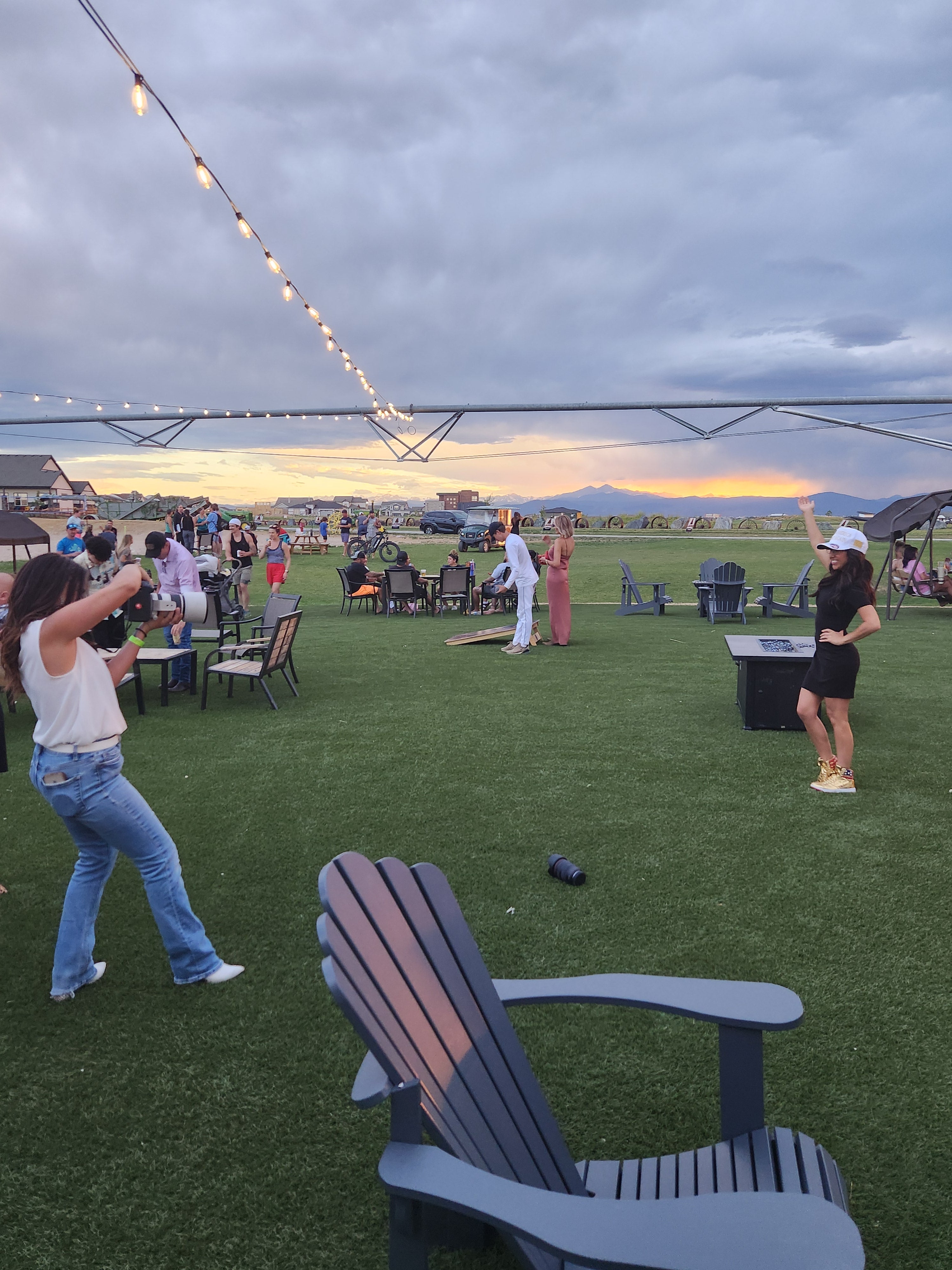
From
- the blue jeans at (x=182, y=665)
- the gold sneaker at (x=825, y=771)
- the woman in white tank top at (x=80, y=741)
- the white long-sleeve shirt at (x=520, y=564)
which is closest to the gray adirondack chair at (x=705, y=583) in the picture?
the white long-sleeve shirt at (x=520, y=564)

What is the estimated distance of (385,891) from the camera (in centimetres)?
199

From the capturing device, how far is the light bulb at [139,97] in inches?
266

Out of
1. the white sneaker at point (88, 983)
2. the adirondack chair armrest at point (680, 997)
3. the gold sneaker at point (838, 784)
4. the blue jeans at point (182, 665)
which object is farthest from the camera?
the blue jeans at point (182, 665)

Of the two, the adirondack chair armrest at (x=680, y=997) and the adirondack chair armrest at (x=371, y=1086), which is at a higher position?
the adirondack chair armrest at (x=371, y=1086)

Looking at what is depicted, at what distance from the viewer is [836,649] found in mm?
5590

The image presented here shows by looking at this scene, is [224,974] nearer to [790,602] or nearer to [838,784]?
[838,784]

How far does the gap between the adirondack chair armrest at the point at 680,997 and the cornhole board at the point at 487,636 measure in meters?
10.7

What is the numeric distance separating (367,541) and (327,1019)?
97.7ft

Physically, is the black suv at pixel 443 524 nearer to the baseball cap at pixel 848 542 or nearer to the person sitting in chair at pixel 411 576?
the person sitting in chair at pixel 411 576

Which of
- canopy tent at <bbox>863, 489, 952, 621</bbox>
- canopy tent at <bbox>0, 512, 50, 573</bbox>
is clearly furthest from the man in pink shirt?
canopy tent at <bbox>863, 489, 952, 621</bbox>

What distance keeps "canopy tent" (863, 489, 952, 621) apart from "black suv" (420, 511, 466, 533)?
30156 millimetres

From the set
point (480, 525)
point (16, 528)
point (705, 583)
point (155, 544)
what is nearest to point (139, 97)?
point (155, 544)

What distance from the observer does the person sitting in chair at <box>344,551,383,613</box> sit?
1884cm

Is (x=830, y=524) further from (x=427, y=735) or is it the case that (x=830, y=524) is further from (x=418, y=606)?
(x=427, y=735)
